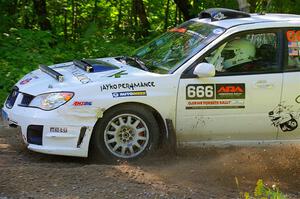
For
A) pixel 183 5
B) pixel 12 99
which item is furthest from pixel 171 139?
pixel 183 5

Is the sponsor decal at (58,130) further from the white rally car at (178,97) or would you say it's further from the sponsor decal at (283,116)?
the sponsor decal at (283,116)

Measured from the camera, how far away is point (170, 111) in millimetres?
6441

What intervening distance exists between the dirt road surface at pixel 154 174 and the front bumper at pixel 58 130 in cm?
19

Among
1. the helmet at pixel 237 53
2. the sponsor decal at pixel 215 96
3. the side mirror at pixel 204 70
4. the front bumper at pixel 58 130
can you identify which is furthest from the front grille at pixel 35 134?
the helmet at pixel 237 53

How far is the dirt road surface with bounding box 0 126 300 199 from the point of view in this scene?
5.10 metres

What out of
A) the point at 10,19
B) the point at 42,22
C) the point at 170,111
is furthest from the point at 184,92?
the point at 42,22

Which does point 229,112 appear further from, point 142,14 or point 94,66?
point 142,14

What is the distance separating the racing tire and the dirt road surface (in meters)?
0.14

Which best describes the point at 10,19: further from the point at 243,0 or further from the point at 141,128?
the point at 141,128

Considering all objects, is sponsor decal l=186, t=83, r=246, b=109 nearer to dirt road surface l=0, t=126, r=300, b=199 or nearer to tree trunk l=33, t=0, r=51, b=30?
dirt road surface l=0, t=126, r=300, b=199

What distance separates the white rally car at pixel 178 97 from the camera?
20.3 feet

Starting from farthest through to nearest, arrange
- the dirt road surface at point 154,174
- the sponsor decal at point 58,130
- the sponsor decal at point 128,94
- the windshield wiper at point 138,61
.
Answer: the windshield wiper at point 138,61 < the sponsor decal at point 128,94 < the sponsor decal at point 58,130 < the dirt road surface at point 154,174

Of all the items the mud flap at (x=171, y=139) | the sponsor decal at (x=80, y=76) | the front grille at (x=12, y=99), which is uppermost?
the sponsor decal at (x=80, y=76)

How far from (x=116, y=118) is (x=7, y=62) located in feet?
15.2
